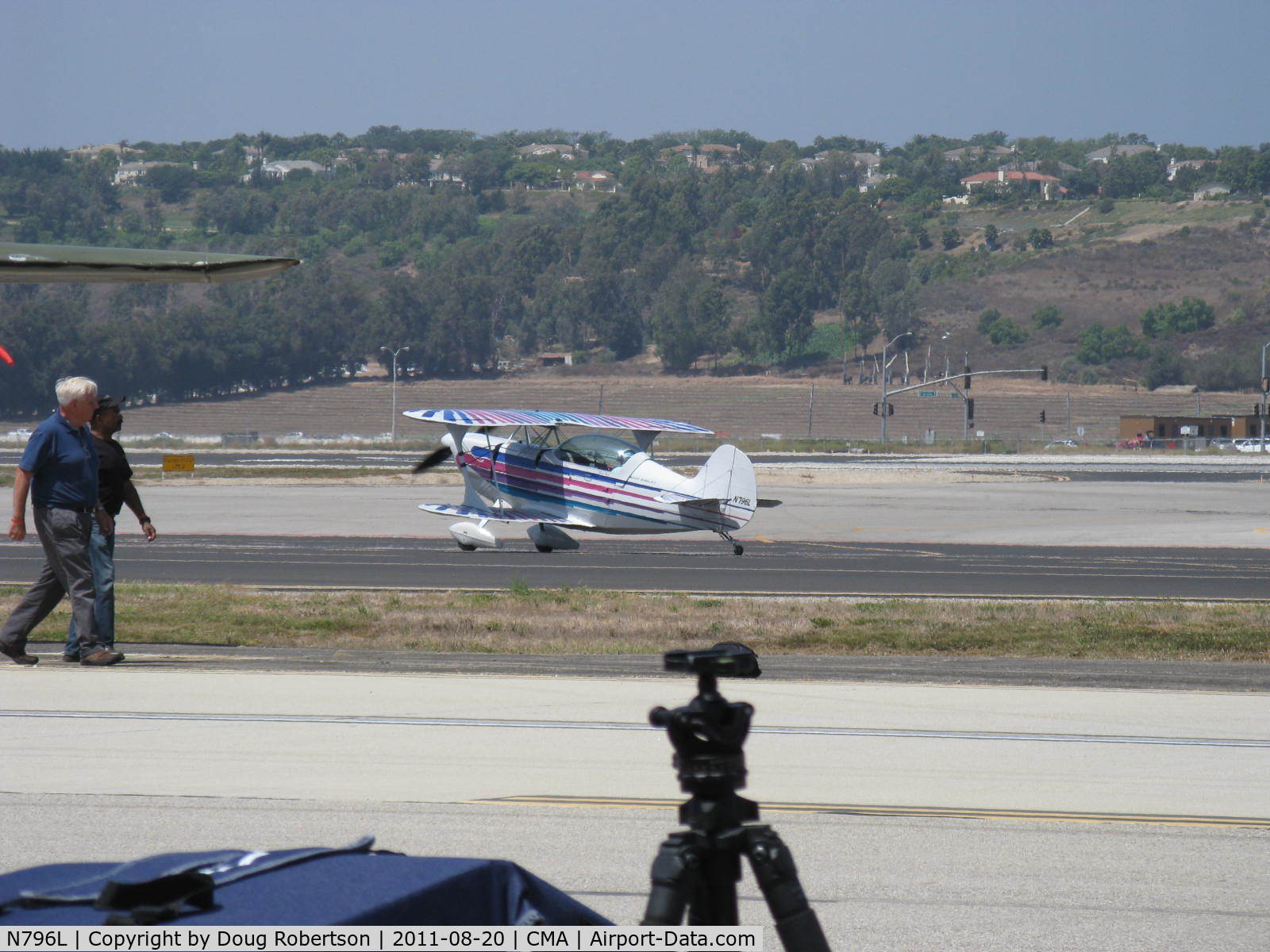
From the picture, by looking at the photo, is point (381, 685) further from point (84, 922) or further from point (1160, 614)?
point (1160, 614)

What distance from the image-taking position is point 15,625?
10.5 meters

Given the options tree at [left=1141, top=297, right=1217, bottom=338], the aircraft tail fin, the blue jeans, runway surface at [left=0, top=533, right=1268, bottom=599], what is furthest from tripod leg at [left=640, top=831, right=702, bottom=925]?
tree at [left=1141, top=297, right=1217, bottom=338]

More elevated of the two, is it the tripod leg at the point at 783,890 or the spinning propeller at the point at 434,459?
the tripod leg at the point at 783,890

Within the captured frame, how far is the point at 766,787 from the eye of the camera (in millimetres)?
6891

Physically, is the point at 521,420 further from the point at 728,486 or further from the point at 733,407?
the point at 733,407

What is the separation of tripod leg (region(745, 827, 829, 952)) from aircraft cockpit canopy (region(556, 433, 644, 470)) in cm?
2246

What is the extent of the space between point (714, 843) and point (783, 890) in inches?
5.3

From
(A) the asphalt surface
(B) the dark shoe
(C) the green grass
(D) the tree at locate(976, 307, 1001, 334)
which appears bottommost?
(C) the green grass

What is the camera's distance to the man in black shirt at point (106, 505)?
10602 millimetres

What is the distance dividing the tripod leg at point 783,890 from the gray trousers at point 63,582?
8610mm

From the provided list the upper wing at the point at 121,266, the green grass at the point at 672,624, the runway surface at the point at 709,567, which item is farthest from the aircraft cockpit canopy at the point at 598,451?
the upper wing at the point at 121,266

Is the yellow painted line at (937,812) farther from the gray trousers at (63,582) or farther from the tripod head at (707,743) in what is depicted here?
the gray trousers at (63,582)

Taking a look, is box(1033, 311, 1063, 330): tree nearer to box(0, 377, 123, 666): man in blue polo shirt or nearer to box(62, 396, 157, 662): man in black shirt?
box(62, 396, 157, 662): man in black shirt

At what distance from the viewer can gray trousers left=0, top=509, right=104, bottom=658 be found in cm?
1012
